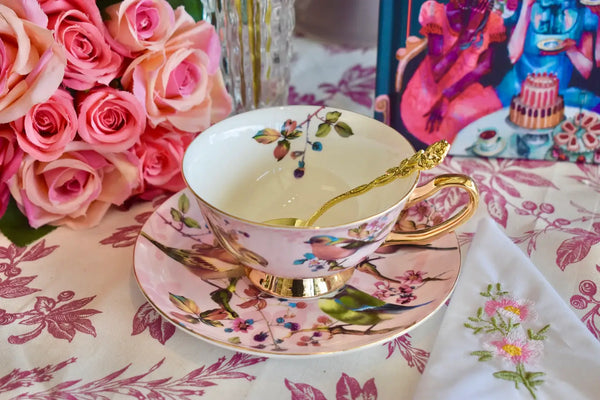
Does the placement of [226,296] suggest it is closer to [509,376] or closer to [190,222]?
[190,222]

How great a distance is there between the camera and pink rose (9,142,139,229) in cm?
51

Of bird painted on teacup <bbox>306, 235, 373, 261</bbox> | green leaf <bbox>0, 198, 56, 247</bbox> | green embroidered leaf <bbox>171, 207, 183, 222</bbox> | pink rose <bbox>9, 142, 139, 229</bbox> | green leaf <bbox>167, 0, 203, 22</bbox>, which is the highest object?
green leaf <bbox>167, 0, 203, 22</bbox>

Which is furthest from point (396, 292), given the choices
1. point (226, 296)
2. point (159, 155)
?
point (159, 155)

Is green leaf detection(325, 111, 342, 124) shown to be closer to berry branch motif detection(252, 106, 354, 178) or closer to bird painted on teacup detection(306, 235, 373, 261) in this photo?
berry branch motif detection(252, 106, 354, 178)

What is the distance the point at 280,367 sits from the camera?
1.36 feet

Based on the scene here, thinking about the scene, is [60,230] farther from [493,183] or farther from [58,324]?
[493,183]

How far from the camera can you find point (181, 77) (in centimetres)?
56

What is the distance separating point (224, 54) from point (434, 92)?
8.9 inches

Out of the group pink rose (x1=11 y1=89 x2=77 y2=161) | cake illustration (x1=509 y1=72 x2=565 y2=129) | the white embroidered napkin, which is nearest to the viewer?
the white embroidered napkin

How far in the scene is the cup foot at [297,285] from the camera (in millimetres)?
454

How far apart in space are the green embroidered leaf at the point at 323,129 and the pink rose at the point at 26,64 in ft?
0.68

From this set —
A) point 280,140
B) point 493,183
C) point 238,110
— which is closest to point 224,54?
point 238,110

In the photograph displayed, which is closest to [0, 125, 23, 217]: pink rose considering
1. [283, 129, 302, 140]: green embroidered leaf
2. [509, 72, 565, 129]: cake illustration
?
[283, 129, 302, 140]: green embroidered leaf

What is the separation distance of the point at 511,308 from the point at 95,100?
0.35 meters
